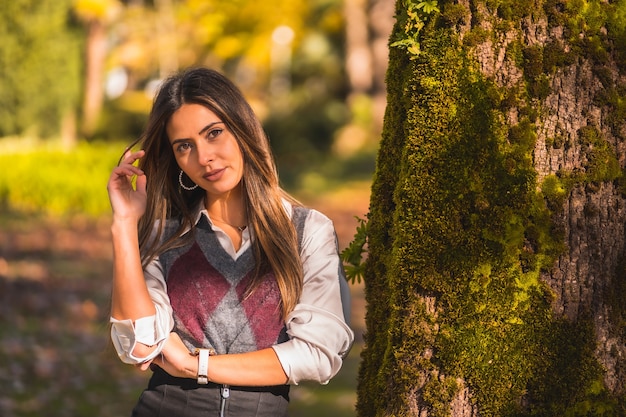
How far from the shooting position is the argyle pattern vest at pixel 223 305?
2.38 m

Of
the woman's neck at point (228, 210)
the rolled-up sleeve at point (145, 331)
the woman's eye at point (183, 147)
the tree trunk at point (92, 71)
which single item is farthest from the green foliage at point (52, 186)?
the rolled-up sleeve at point (145, 331)

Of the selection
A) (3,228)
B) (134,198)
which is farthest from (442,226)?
(3,228)

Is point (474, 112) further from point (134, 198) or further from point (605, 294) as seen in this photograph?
point (134, 198)

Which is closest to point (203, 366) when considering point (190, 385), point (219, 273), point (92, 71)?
point (190, 385)

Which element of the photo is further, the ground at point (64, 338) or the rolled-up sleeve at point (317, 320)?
the ground at point (64, 338)

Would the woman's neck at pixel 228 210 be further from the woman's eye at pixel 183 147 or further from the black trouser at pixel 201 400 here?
the black trouser at pixel 201 400

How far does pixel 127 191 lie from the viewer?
95.3 inches

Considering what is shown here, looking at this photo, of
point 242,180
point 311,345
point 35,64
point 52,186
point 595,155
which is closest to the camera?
point 595,155

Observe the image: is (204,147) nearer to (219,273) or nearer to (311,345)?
(219,273)

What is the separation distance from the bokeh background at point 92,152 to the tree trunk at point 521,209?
3.46 ft

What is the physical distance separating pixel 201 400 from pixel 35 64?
51.5 feet

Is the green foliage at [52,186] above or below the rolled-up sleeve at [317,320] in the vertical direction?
above

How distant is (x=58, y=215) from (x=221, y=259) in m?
11.6

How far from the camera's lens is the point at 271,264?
94.3 inches
